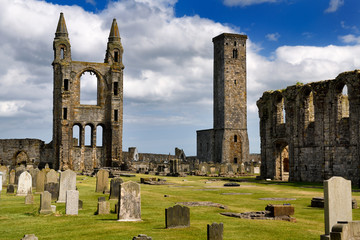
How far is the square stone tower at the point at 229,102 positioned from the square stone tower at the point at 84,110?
14069 millimetres

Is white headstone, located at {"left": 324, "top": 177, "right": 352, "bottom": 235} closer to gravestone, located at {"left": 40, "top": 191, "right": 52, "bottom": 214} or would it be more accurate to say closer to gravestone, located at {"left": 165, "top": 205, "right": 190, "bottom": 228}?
gravestone, located at {"left": 165, "top": 205, "right": 190, "bottom": 228}

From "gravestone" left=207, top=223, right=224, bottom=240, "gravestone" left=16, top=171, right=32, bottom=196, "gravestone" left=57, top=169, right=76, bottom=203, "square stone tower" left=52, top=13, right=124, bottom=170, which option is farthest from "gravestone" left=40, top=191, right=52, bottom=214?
"square stone tower" left=52, top=13, right=124, bottom=170

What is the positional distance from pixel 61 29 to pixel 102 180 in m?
33.3

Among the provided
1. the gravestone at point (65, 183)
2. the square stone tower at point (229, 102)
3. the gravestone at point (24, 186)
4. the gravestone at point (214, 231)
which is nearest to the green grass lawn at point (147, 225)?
the gravestone at point (214, 231)

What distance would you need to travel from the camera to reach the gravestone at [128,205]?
1180 cm

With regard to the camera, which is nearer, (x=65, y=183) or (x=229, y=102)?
(x=65, y=183)

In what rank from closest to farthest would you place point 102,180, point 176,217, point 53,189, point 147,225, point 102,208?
point 176,217
point 147,225
point 102,208
point 53,189
point 102,180

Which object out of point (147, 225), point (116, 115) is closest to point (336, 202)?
point (147, 225)

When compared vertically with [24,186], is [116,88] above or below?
above

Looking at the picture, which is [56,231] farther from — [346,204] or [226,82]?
[226,82]

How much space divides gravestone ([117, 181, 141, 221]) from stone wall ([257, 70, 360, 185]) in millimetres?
19010

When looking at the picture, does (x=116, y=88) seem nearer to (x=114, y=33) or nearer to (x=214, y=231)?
(x=114, y=33)

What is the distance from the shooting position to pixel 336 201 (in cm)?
891

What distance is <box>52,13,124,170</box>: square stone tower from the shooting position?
47906 mm
